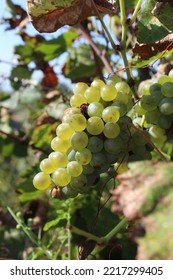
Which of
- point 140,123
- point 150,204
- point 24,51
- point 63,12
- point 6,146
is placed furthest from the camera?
point 6,146

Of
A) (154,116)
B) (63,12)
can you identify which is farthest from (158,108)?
(63,12)

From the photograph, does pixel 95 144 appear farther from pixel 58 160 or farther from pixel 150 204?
pixel 150 204

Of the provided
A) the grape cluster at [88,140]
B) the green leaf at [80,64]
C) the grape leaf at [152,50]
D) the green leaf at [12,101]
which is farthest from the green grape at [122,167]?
the green leaf at [12,101]

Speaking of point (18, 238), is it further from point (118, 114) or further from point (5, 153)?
point (118, 114)

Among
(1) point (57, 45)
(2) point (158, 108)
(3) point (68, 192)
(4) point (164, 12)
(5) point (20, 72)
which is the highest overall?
(4) point (164, 12)

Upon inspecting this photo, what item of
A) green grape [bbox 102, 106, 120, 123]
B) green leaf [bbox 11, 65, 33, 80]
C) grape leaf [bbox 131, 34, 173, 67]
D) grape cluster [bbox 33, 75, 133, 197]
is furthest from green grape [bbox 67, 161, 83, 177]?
green leaf [bbox 11, 65, 33, 80]

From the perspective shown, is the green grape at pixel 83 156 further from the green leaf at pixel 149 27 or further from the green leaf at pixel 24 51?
the green leaf at pixel 24 51
